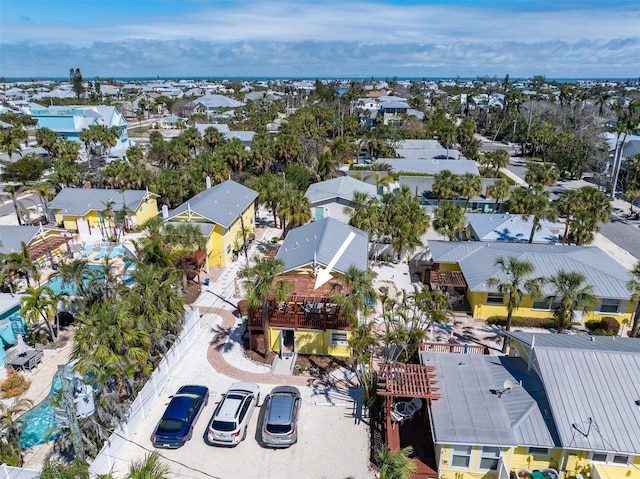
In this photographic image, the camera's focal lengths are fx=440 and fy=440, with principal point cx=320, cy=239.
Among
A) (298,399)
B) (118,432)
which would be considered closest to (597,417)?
(298,399)

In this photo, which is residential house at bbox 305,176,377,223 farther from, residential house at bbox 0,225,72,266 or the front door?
residential house at bbox 0,225,72,266

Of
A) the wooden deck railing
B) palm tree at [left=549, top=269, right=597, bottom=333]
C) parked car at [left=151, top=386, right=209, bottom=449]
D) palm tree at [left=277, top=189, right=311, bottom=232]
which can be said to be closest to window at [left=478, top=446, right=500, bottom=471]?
the wooden deck railing

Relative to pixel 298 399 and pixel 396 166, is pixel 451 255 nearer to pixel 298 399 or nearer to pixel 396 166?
pixel 298 399

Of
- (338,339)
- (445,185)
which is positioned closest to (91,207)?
(338,339)

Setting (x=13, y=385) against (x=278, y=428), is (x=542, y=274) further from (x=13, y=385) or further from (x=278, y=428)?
(x=13, y=385)

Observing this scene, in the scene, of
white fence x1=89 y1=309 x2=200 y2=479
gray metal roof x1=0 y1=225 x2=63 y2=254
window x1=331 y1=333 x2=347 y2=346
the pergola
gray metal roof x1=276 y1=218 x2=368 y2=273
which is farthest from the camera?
gray metal roof x1=0 y1=225 x2=63 y2=254
